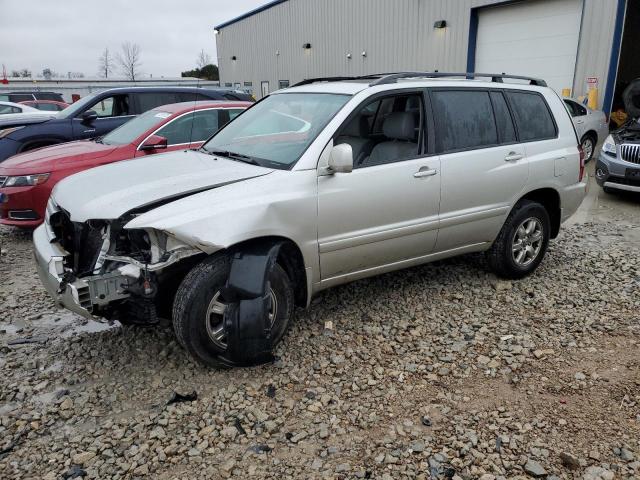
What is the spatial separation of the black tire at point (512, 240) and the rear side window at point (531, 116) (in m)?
0.63

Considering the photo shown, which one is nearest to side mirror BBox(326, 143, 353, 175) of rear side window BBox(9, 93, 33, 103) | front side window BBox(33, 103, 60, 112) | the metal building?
the metal building

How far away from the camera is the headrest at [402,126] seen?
4051 mm

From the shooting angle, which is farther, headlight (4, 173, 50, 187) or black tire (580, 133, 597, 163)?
black tire (580, 133, 597, 163)

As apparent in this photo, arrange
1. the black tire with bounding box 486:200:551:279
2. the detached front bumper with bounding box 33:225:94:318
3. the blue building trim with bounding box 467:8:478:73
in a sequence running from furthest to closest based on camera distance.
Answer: the blue building trim with bounding box 467:8:478:73
the black tire with bounding box 486:200:551:279
the detached front bumper with bounding box 33:225:94:318

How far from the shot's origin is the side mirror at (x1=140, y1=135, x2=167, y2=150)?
6223 millimetres

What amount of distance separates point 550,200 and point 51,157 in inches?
219

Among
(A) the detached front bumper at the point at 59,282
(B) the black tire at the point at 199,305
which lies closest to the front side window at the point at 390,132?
(B) the black tire at the point at 199,305

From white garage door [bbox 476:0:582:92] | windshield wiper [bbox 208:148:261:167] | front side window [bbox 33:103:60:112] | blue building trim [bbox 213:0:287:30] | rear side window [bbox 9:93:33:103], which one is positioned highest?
blue building trim [bbox 213:0:287:30]

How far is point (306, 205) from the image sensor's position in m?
3.36

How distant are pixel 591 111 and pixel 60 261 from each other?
458 inches

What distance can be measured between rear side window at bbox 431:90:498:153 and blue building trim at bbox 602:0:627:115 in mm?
8858

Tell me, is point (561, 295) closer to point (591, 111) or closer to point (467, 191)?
point (467, 191)

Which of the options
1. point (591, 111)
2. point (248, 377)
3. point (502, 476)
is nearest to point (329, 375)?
point (248, 377)

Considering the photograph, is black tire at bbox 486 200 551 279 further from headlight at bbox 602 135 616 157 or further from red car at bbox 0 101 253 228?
headlight at bbox 602 135 616 157
